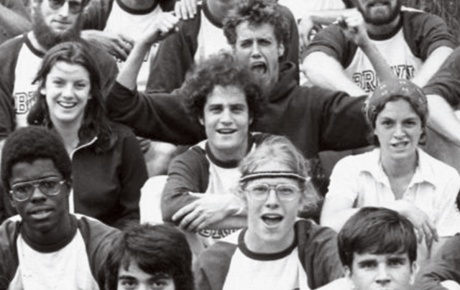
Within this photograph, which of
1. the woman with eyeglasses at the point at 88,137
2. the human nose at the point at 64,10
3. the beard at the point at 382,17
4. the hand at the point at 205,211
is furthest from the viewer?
the beard at the point at 382,17

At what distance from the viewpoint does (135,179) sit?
25.4 ft

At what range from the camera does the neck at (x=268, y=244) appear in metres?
6.62

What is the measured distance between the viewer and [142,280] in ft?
19.8

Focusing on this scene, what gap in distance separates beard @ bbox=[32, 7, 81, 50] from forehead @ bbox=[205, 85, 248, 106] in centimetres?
109

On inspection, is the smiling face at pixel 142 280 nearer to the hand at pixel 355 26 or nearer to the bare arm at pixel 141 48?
the bare arm at pixel 141 48

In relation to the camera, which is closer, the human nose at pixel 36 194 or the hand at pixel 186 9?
the human nose at pixel 36 194

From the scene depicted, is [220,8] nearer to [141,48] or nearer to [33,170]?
[141,48]

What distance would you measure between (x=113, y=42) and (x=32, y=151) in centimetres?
215

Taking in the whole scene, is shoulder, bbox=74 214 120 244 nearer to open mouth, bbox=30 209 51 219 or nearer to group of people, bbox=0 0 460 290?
group of people, bbox=0 0 460 290

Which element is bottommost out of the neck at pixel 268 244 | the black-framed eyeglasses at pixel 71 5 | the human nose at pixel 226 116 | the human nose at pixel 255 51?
the neck at pixel 268 244

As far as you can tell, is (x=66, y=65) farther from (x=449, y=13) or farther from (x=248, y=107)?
(x=449, y=13)

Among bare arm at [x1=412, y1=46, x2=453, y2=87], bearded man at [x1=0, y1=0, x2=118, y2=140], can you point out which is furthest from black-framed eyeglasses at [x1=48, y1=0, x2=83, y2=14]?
bare arm at [x1=412, y1=46, x2=453, y2=87]

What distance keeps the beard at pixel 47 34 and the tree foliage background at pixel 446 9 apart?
283 centimetres

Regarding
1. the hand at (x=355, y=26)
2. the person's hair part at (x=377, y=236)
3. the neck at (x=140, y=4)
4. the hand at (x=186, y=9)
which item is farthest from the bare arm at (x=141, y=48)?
the person's hair part at (x=377, y=236)
